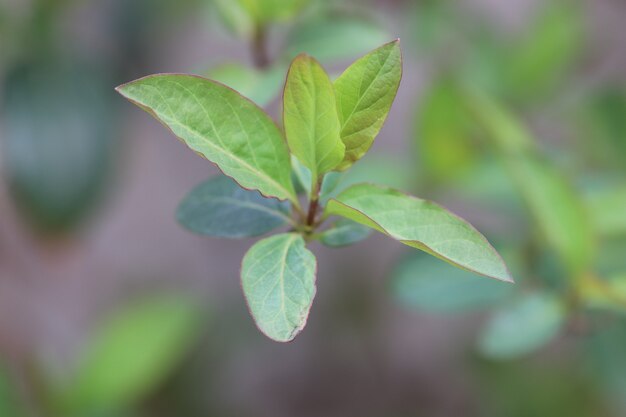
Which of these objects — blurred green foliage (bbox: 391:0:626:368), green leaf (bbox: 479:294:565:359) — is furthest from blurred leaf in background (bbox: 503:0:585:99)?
green leaf (bbox: 479:294:565:359)

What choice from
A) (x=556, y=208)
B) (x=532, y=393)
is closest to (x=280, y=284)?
(x=556, y=208)

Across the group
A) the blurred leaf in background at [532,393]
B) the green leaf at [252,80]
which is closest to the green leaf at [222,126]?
the green leaf at [252,80]

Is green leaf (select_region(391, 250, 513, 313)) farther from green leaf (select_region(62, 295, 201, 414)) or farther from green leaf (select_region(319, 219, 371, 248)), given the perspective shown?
green leaf (select_region(62, 295, 201, 414))

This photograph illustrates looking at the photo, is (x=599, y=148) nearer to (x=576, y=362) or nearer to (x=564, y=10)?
(x=564, y=10)

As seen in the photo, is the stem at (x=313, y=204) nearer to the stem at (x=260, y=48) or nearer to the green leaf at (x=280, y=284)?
the green leaf at (x=280, y=284)

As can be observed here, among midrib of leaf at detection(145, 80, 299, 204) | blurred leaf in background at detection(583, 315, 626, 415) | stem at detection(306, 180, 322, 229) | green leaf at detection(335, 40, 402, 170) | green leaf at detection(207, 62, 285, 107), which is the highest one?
green leaf at detection(335, 40, 402, 170)

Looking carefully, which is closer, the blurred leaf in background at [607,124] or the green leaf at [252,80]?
the green leaf at [252,80]

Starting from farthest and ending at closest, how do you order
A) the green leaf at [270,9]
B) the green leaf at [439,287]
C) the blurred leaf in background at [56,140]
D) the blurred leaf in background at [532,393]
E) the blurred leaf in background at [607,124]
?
the blurred leaf in background at [532,393]
the blurred leaf in background at [56,140]
the blurred leaf in background at [607,124]
the green leaf at [439,287]
the green leaf at [270,9]
